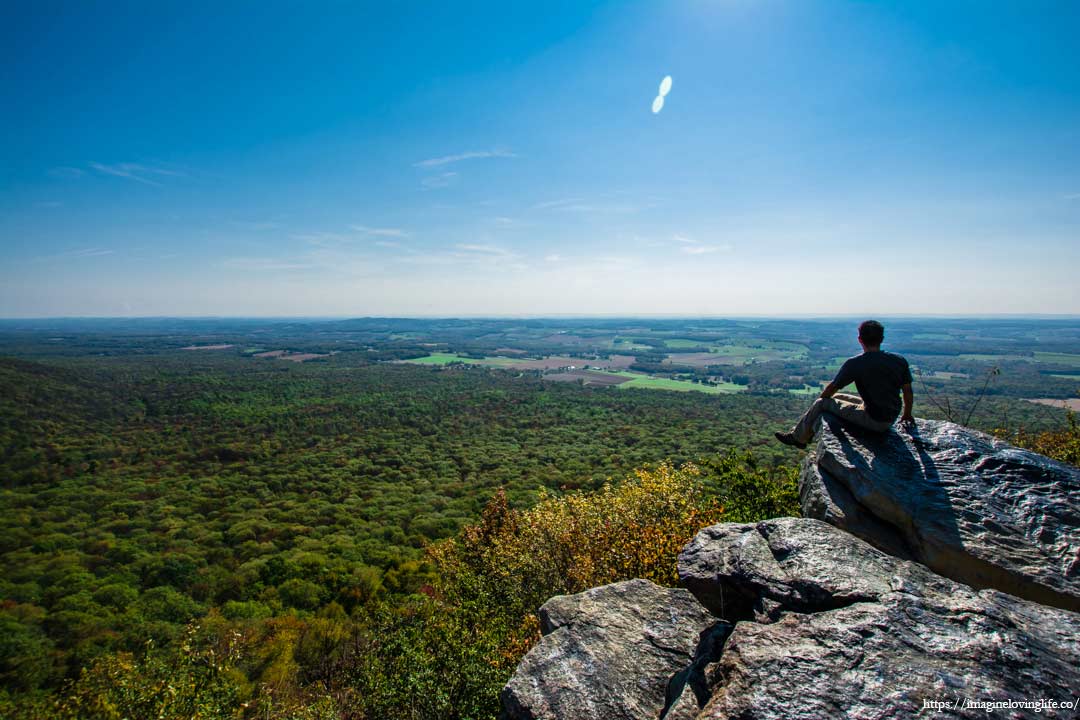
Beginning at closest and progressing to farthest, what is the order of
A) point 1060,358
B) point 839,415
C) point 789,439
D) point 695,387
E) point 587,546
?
point 839,415, point 789,439, point 587,546, point 695,387, point 1060,358

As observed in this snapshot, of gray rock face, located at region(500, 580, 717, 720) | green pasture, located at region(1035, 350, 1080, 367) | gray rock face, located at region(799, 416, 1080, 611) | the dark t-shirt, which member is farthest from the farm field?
gray rock face, located at region(500, 580, 717, 720)

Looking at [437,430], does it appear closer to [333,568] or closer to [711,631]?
[333,568]

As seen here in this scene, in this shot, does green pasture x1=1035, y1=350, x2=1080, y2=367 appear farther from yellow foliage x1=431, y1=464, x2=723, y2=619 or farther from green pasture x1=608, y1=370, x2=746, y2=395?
yellow foliage x1=431, y1=464, x2=723, y2=619

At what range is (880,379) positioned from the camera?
437 inches

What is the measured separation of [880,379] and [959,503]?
3.24m

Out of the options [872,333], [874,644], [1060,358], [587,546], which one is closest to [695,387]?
[1060,358]

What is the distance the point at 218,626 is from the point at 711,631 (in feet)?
144

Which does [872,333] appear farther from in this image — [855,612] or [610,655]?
[610,655]

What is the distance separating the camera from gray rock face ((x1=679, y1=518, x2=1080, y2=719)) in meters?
5.79

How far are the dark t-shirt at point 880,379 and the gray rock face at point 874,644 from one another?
4.10 meters

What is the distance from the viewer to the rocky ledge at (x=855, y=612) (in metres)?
6.04

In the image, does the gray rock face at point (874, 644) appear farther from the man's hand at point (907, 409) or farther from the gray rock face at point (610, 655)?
the man's hand at point (907, 409)

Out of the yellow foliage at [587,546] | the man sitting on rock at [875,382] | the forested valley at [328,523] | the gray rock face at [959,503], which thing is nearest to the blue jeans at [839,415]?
the man sitting on rock at [875,382]

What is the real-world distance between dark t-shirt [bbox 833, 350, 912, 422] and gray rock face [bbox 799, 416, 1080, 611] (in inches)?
36.3
